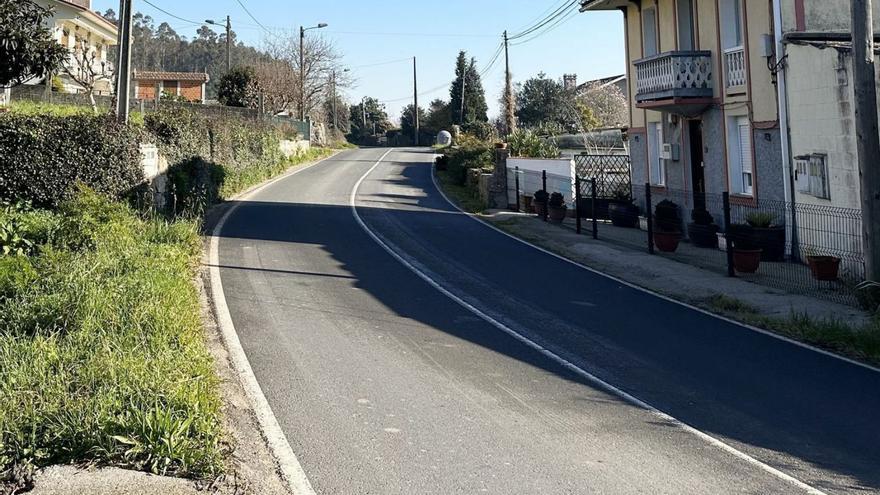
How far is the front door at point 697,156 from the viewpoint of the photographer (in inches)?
867

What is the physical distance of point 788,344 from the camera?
10539 millimetres

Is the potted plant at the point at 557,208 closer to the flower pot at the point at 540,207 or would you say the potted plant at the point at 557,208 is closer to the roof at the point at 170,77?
the flower pot at the point at 540,207

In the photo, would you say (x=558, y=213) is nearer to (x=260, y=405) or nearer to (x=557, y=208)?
(x=557, y=208)

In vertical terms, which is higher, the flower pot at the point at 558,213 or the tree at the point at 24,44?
the tree at the point at 24,44

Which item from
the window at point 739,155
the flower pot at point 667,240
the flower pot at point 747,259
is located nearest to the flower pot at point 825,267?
the flower pot at point 747,259

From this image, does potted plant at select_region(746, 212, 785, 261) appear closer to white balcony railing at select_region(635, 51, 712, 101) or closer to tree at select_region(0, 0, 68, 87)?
white balcony railing at select_region(635, 51, 712, 101)

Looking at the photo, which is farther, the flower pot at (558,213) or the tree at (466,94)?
the tree at (466,94)

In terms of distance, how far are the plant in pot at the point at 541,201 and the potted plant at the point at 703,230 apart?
18.4ft

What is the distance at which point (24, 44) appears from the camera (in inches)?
600

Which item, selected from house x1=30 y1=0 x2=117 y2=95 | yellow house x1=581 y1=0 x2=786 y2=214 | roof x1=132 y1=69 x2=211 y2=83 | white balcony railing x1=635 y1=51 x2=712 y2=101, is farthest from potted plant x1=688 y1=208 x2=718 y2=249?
roof x1=132 y1=69 x2=211 y2=83

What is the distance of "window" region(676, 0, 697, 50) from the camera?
871 inches

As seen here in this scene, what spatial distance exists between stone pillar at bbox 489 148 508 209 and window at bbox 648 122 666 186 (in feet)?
18.2

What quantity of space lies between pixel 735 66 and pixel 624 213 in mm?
5629

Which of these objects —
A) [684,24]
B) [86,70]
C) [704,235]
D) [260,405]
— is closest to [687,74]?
[684,24]
